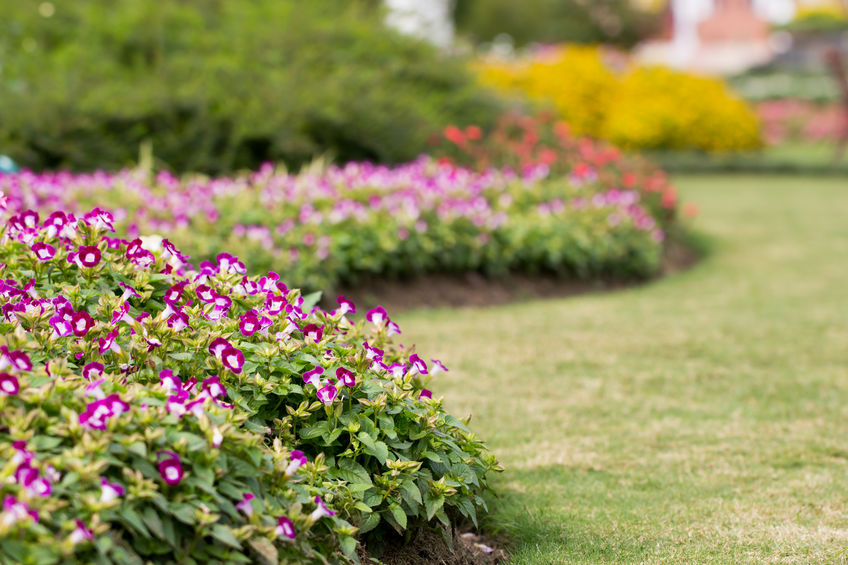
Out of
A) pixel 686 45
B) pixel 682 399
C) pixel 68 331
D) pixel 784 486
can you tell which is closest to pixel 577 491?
pixel 784 486

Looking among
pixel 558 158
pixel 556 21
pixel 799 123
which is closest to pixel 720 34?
pixel 556 21

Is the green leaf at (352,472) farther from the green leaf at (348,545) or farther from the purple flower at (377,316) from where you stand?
the purple flower at (377,316)

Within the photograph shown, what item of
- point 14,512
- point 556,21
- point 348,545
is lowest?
point 348,545

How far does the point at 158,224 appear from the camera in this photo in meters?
6.19

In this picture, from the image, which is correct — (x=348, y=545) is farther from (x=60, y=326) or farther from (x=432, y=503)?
(x=60, y=326)

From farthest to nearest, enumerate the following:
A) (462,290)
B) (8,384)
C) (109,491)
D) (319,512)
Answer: (462,290)
(319,512)
(8,384)
(109,491)

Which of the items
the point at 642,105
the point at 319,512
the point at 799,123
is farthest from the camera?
the point at 799,123

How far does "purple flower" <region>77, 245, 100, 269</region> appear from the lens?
2908 millimetres

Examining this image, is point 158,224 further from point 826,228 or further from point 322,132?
point 826,228

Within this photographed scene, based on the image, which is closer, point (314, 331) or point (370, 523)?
point (370, 523)

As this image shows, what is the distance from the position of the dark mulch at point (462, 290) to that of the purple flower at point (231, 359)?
368 centimetres

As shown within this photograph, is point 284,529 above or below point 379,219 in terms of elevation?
above

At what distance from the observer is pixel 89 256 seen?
2.92 meters

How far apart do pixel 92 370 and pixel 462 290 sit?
15.2ft
